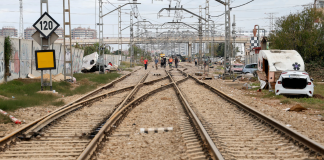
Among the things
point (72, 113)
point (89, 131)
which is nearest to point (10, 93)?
point (72, 113)

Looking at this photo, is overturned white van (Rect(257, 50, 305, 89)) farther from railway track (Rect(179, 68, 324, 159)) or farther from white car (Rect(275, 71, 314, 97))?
railway track (Rect(179, 68, 324, 159))

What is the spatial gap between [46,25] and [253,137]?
11.7 m

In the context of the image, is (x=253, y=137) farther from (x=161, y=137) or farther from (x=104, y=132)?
(x=104, y=132)

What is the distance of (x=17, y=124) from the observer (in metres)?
9.40

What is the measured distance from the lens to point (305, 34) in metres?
29.2

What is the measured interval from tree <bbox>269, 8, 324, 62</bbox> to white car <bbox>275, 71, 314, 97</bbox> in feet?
46.7

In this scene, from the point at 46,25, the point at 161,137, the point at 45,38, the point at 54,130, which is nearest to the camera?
the point at 161,137

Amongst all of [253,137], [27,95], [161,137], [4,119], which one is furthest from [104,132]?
[27,95]

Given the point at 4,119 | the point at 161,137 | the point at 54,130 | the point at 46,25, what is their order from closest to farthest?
1. the point at 161,137
2. the point at 54,130
3. the point at 4,119
4. the point at 46,25

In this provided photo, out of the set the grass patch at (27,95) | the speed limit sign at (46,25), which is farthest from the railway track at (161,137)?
the speed limit sign at (46,25)

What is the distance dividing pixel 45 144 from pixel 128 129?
2.16 meters


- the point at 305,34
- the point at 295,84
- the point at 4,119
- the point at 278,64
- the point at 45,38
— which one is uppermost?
the point at 305,34

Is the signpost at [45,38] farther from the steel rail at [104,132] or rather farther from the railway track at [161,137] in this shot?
the steel rail at [104,132]

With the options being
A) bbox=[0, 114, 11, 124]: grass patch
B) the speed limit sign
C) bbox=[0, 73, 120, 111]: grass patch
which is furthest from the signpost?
bbox=[0, 114, 11, 124]: grass patch
